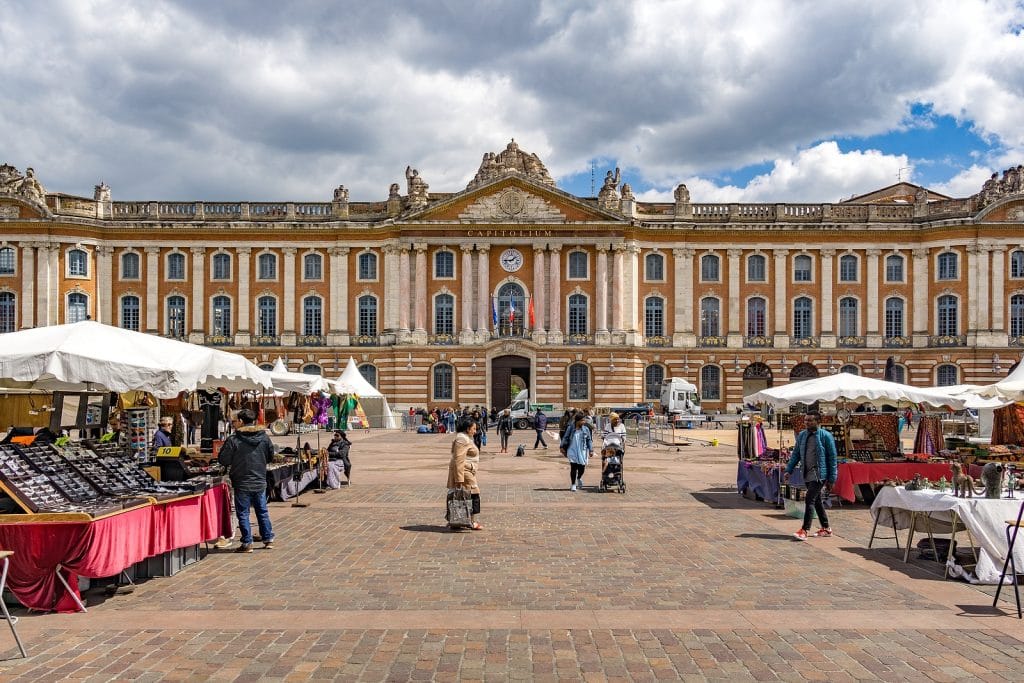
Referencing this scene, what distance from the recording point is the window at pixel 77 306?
4747 centimetres

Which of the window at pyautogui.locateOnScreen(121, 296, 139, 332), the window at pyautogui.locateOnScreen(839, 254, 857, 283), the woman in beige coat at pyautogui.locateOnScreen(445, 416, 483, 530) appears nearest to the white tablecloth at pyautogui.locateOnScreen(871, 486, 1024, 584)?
the woman in beige coat at pyautogui.locateOnScreen(445, 416, 483, 530)

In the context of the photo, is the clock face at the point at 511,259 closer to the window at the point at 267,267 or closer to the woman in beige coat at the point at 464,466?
the window at the point at 267,267

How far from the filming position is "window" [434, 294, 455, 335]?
159 ft

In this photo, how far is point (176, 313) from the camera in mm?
49094

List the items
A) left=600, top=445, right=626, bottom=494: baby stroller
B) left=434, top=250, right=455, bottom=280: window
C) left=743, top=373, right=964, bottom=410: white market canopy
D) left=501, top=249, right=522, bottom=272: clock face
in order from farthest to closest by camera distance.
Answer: left=434, top=250, right=455, bottom=280: window, left=501, top=249, right=522, bottom=272: clock face, left=600, top=445, right=626, bottom=494: baby stroller, left=743, top=373, right=964, bottom=410: white market canopy

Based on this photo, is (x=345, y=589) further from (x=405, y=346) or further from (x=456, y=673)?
(x=405, y=346)

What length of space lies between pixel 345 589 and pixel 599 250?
40063 millimetres

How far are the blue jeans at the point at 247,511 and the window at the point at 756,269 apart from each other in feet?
136

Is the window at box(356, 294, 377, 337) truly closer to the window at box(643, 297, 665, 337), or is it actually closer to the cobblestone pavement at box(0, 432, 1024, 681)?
the window at box(643, 297, 665, 337)

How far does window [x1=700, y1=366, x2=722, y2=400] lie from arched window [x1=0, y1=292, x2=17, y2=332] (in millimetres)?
37866

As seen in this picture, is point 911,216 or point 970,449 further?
point 911,216

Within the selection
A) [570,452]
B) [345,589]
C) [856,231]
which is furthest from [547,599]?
[856,231]

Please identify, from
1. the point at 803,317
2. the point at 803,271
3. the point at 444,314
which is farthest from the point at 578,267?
the point at 803,317

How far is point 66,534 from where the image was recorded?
8.52 metres
